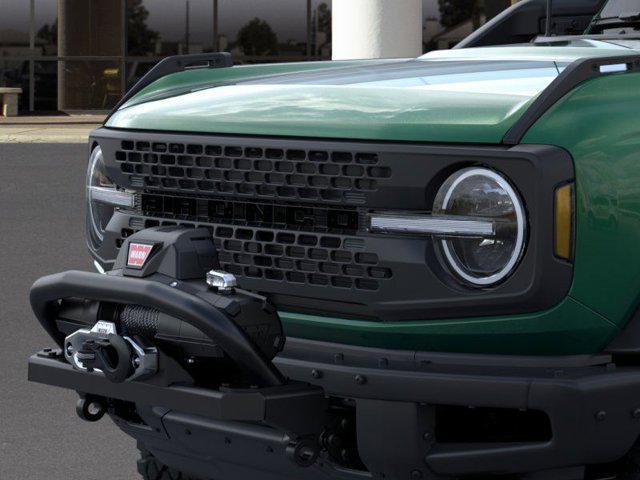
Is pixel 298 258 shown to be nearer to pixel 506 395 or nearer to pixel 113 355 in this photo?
pixel 113 355

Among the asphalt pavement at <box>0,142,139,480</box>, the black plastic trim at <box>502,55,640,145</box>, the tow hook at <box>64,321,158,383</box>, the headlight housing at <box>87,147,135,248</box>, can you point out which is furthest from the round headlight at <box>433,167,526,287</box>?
the asphalt pavement at <box>0,142,139,480</box>

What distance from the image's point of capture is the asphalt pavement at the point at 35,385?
5.32m

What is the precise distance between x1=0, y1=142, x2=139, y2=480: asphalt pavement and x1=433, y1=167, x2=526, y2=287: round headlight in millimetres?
2285

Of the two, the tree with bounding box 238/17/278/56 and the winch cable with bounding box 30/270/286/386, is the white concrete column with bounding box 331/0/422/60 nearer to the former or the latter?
the tree with bounding box 238/17/278/56

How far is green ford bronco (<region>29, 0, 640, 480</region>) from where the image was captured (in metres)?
3.10

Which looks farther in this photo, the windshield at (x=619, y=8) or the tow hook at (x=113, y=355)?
the windshield at (x=619, y=8)

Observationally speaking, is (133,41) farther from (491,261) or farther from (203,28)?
(491,261)

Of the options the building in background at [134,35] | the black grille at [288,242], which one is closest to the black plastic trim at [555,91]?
the black grille at [288,242]

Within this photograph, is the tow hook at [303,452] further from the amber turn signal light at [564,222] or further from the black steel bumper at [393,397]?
the amber turn signal light at [564,222]

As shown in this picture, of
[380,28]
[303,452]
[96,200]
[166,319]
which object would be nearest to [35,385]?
[96,200]

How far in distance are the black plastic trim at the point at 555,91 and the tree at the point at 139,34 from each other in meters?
31.6

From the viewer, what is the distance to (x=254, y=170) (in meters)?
3.49

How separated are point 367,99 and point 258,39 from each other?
103 ft

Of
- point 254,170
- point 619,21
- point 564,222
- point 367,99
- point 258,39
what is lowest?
point 564,222
